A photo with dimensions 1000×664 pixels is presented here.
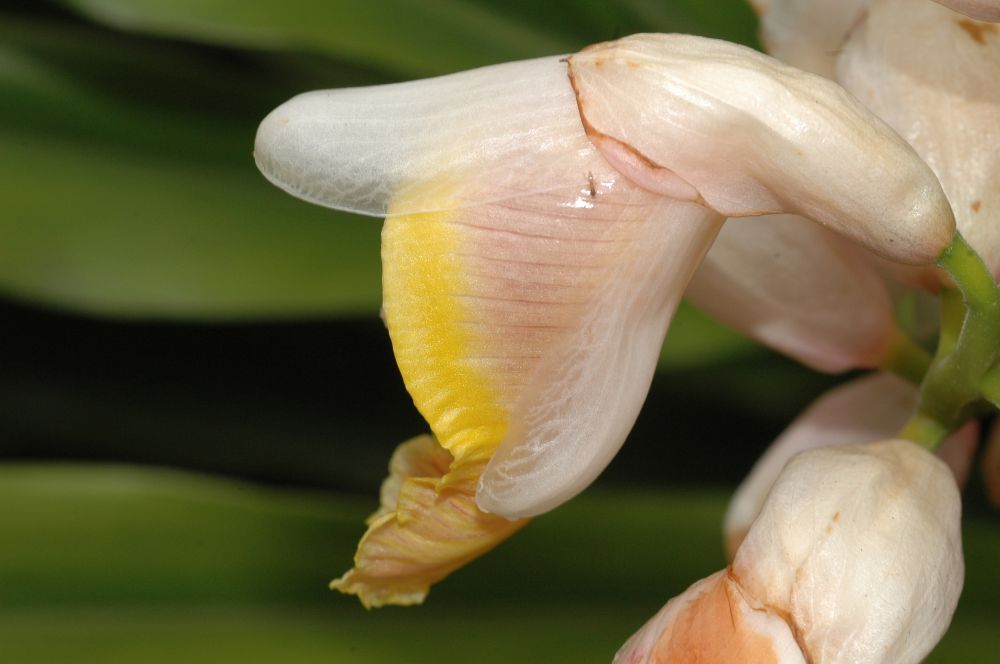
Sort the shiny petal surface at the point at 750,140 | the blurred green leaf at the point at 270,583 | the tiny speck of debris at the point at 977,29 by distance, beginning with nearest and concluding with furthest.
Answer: the shiny petal surface at the point at 750,140, the tiny speck of debris at the point at 977,29, the blurred green leaf at the point at 270,583

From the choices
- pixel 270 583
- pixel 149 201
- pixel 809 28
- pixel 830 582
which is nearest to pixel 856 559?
pixel 830 582

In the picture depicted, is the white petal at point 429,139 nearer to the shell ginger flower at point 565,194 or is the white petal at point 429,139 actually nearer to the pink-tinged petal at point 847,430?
the shell ginger flower at point 565,194

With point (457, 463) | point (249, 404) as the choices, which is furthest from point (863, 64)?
point (249, 404)

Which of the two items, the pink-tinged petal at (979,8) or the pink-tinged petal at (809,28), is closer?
the pink-tinged petal at (979,8)

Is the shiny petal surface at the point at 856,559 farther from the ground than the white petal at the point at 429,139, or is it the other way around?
the white petal at the point at 429,139

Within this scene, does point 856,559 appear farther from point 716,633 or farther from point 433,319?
point 433,319

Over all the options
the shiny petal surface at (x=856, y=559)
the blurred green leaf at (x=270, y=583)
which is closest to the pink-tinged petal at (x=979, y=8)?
the shiny petal surface at (x=856, y=559)

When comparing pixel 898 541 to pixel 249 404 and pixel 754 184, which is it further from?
pixel 249 404
